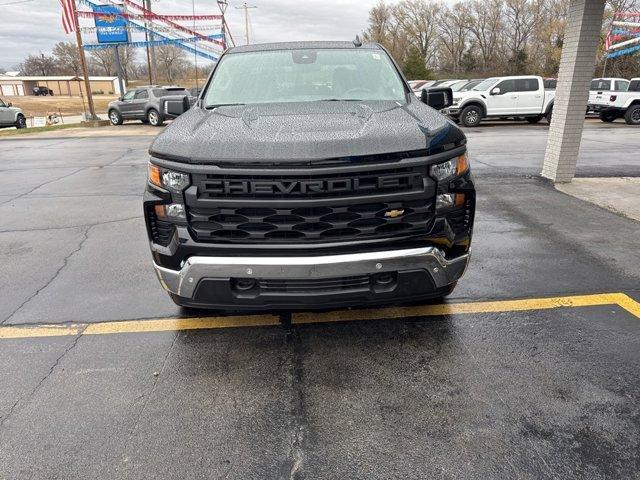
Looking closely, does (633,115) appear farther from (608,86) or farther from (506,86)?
(506,86)

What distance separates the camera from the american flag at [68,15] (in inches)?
827

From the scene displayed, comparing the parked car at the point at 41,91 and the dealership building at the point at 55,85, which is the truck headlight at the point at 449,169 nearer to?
the dealership building at the point at 55,85

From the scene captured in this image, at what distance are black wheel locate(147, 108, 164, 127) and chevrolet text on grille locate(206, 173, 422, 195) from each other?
21.4 meters

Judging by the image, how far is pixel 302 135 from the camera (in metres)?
2.70

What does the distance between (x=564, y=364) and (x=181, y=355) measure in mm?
2414

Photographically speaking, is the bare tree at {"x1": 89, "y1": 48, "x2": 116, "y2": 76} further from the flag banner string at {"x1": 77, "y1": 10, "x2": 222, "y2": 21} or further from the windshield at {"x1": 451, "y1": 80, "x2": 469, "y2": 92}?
the windshield at {"x1": 451, "y1": 80, "x2": 469, "y2": 92}

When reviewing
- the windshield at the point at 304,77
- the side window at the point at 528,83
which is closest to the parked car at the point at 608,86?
the side window at the point at 528,83

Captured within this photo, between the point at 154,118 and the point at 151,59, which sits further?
the point at 151,59

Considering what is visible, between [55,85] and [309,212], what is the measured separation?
364 ft

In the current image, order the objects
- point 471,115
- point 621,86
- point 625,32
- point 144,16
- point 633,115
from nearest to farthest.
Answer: point 621,86, point 633,115, point 471,115, point 144,16, point 625,32

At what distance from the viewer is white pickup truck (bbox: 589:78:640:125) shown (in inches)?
741

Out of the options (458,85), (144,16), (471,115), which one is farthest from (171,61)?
(471,115)

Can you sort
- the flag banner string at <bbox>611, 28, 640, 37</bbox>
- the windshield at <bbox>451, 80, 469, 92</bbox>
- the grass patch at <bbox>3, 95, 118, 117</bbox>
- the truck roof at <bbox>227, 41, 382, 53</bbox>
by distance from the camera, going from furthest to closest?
the grass patch at <bbox>3, 95, 118, 117</bbox> < the flag banner string at <bbox>611, 28, 640, 37</bbox> < the windshield at <bbox>451, 80, 469, 92</bbox> < the truck roof at <bbox>227, 41, 382, 53</bbox>

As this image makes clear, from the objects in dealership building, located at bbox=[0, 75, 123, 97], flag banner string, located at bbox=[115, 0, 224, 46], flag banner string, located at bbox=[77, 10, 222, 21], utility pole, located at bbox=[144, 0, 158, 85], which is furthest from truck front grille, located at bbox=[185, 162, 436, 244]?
dealership building, located at bbox=[0, 75, 123, 97]
